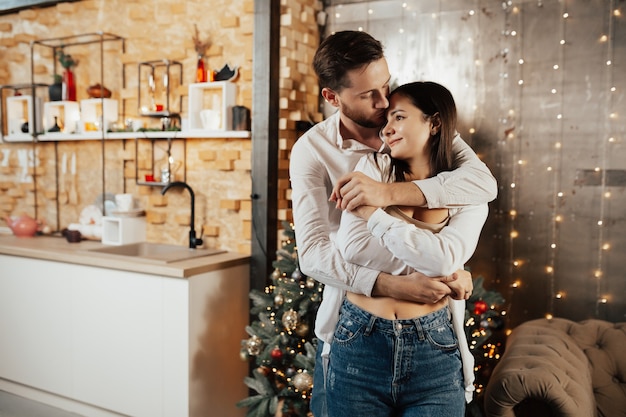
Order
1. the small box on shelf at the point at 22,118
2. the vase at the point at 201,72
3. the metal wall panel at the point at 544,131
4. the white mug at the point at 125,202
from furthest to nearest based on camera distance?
the small box on shelf at the point at 22,118 → the white mug at the point at 125,202 → the vase at the point at 201,72 → the metal wall panel at the point at 544,131

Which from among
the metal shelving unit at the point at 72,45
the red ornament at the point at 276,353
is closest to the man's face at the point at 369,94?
the red ornament at the point at 276,353

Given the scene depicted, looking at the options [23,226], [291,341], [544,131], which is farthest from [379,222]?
[23,226]

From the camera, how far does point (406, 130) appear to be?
155cm

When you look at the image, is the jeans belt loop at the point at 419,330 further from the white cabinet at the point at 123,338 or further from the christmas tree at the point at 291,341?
the white cabinet at the point at 123,338

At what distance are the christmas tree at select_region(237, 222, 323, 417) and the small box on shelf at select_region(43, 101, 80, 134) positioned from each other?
2117 mm

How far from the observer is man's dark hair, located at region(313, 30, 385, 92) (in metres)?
1.66

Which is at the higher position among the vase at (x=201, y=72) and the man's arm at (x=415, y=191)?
the vase at (x=201, y=72)

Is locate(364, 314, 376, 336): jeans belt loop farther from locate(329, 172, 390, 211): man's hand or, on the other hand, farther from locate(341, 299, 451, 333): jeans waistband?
locate(329, 172, 390, 211): man's hand

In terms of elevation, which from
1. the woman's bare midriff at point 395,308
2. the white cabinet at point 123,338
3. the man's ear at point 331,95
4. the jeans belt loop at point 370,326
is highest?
the man's ear at point 331,95

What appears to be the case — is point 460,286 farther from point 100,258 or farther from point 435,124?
point 100,258

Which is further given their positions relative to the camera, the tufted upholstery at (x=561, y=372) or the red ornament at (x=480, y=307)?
the red ornament at (x=480, y=307)

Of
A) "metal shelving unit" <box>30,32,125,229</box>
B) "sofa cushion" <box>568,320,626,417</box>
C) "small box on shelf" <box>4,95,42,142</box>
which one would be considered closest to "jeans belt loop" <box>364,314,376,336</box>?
"sofa cushion" <box>568,320,626,417</box>

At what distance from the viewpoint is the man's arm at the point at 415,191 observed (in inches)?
58.3

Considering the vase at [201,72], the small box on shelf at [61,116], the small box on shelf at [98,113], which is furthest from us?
the small box on shelf at [61,116]
